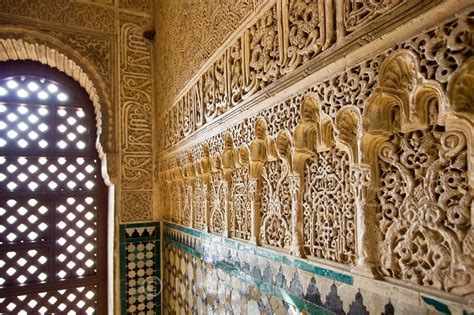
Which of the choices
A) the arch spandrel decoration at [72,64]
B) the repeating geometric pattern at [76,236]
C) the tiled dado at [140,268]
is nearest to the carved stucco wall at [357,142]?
the tiled dado at [140,268]

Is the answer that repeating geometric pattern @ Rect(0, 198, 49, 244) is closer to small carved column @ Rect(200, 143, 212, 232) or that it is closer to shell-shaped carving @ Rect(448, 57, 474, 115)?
small carved column @ Rect(200, 143, 212, 232)

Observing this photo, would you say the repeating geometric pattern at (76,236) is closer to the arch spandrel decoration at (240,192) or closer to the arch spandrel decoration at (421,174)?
the arch spandrel decoration at (240,192)

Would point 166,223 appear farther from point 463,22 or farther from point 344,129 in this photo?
point 463,22

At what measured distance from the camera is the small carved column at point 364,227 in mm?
911

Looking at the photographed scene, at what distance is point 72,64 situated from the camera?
3.10 metres

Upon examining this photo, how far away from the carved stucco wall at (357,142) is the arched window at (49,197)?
197 centimetres

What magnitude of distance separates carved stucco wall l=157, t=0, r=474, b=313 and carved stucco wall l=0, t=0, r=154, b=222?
5.25 feet

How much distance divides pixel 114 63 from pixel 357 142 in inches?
113

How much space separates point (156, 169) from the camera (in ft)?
10.7

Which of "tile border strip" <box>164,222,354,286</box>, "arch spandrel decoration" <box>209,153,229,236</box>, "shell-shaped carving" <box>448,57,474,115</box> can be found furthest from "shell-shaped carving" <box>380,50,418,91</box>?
"arch spandrel decoration" <box>209,153,229,236</box>

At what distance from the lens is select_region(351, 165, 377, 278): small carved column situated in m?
0.91

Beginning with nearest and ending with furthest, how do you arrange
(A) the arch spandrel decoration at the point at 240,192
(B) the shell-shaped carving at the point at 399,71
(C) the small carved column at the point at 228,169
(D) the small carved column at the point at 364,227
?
(B) the shell-shaped carving at the point at 399,71
(D) the small carved column at the point at 364,227
(A) the arch spandrel decoration at the point at 240,192
(C) the small carved column at the point at 228,169

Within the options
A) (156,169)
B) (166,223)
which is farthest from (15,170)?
(166,223)

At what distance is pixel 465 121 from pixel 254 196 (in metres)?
0.94
